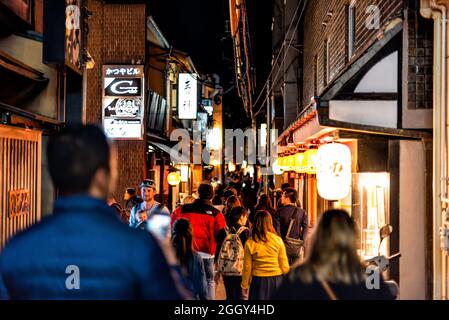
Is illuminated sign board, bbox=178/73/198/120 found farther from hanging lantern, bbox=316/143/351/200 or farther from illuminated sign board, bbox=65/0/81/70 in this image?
hanging lantern, bbox=316/143/351/200

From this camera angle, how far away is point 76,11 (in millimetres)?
10945

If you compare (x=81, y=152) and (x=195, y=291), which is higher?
(x=81, y=152)

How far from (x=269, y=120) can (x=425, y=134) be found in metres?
27.2

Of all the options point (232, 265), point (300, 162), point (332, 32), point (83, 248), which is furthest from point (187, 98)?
point (83, 248)

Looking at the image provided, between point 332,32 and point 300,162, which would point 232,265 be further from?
point 332,32

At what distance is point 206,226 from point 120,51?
14.5 m

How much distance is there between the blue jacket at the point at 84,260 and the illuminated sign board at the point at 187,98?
27494 millimetres

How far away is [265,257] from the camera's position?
28.8ft

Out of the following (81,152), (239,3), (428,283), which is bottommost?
(428,283)

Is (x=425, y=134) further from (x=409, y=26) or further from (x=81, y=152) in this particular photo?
(x=81, y=152)

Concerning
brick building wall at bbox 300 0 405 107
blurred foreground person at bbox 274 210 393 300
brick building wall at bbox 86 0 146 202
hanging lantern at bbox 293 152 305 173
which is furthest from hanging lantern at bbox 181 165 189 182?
blurred foreground person at bbox 274 210 393 300

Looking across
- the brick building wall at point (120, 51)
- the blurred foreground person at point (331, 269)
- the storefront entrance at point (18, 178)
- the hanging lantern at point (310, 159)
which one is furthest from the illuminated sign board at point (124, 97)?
the blurred foreground person at point (331, 269)

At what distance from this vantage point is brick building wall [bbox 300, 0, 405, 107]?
10355 millimetres
